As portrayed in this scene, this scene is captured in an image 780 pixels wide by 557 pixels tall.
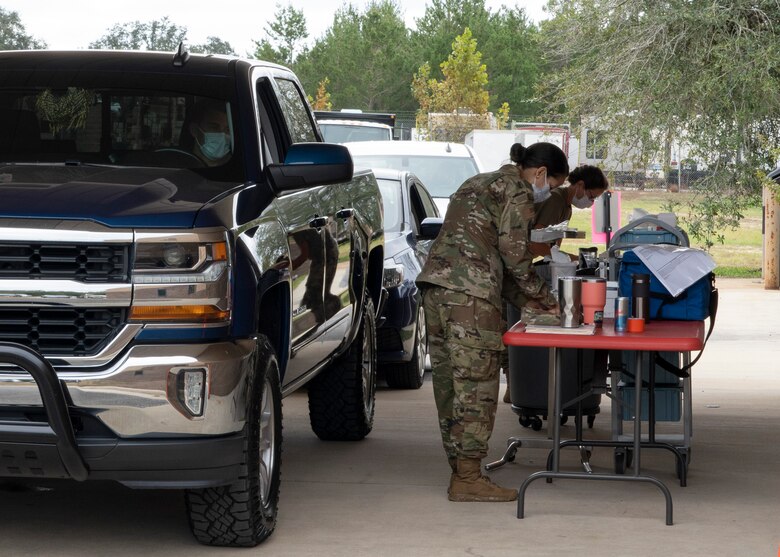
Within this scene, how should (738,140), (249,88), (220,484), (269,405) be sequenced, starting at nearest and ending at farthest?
(220,484), (269,405), (249,88), (738,140)

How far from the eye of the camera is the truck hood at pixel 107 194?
5012 mm

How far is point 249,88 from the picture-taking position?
6285 millimetres

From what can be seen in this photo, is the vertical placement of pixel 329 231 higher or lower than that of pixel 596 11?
lower

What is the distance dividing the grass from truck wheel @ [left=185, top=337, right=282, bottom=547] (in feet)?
36.0

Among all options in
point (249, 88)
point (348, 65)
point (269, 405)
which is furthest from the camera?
point (348, 65)

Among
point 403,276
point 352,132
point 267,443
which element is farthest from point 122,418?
point 352,132

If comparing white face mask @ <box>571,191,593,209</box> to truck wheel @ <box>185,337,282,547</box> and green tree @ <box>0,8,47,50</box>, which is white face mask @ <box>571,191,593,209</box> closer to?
truck wheel @ <box>185,337,282,547</box>

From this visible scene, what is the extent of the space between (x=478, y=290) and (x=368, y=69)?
64.1 meters

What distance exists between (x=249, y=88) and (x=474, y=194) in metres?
1.21

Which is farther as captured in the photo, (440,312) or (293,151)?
(440,312)

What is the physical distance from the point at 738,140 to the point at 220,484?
32.0 feet

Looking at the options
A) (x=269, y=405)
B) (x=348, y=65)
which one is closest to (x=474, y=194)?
(x=269, y=405)

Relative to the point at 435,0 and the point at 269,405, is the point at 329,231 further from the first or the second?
the point at 435,0

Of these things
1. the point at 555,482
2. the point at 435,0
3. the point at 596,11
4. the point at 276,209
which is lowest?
the point at 555,482
